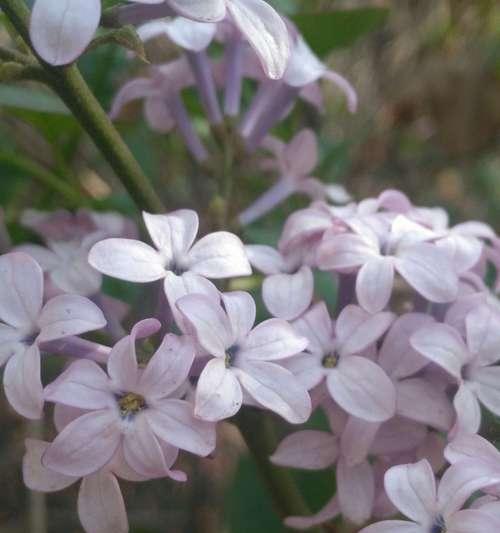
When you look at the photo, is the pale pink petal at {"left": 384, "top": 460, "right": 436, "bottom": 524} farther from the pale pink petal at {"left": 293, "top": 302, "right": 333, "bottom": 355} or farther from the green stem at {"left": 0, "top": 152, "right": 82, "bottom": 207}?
A: the green stem at {"left": 0, "top": 152, "right": 82, "bottom": 207}

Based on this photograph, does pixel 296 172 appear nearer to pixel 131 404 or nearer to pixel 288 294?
pixel 288 294

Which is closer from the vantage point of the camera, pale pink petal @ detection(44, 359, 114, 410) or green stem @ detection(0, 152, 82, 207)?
pale pink petal @ detection(44, 359, 114, 410)

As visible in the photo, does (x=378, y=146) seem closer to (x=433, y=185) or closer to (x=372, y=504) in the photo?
(x=433, y=185)

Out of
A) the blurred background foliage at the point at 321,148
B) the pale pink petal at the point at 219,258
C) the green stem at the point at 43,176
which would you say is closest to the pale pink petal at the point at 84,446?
the pale pink petal at the point at 219,258

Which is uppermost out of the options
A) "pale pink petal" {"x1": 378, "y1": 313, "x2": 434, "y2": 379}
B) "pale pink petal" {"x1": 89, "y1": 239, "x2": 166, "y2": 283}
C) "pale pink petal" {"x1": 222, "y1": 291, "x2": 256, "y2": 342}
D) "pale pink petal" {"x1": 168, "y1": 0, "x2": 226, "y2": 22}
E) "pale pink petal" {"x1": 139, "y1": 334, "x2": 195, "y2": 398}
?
"pale pink petal" {"x1": 168, "y1": 0, "x2": 226, "y2": 22}

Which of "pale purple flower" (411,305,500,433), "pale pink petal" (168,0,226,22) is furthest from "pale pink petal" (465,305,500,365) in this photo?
"pale pink petal" (168,0,226,22)

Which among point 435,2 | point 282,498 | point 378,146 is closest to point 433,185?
point 378,146

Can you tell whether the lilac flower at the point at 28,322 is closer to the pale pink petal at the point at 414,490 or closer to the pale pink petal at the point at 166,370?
the pale pink petal at the point at 166,370
